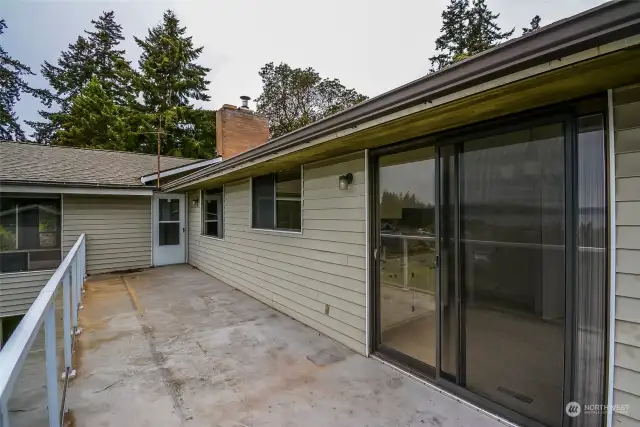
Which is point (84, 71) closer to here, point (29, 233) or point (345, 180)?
point (29, 233)

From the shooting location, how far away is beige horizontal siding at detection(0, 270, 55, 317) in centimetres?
677

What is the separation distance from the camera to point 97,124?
62.2 feet

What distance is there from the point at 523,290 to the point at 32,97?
30217 mm

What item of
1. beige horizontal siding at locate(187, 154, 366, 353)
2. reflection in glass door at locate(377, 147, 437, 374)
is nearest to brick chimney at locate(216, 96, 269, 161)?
beige horizontal siding at locate(187, 154, 366, 353)

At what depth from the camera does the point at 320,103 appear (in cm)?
2023

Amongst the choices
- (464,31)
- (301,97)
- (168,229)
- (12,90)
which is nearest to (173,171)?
(168,229)

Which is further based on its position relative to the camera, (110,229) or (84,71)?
(84,71)

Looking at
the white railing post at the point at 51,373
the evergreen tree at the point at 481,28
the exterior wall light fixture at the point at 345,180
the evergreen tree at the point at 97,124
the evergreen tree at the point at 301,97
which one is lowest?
the white railing post at the point at 51,373

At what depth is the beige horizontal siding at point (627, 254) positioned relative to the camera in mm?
1774

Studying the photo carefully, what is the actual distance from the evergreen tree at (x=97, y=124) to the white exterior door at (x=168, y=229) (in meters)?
12.0

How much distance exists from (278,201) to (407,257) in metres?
2.63

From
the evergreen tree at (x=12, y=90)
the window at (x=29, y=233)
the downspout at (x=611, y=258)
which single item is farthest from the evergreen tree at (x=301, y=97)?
the downspout at (x=611, y=258)

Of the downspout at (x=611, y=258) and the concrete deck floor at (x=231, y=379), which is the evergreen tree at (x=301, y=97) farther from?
the downspout at (x=611, y=258)

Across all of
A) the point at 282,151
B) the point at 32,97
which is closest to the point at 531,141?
the point at 282,151
